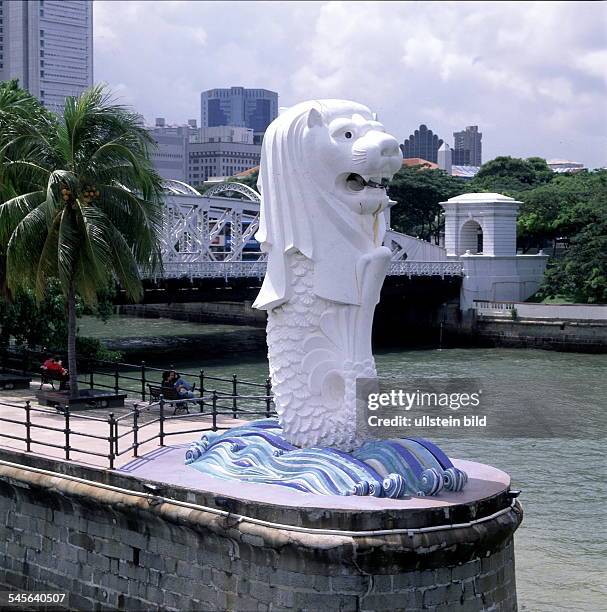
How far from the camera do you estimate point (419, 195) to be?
8094 cm

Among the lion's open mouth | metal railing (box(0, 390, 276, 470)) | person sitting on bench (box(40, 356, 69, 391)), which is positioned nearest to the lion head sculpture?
the lion's open mouth

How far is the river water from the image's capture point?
17.1 meters

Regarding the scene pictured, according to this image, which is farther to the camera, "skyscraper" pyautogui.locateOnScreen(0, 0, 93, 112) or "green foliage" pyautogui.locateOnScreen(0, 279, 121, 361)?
"skyscraper" pyautogui.locateOnScreen(0, 0, 93, 112)

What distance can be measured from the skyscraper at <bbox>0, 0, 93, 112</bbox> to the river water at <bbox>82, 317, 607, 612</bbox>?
115173mm

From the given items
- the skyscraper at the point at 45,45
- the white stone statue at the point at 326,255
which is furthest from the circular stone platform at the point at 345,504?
the skyscraper at the point at 45,45

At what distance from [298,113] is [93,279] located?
7668mm

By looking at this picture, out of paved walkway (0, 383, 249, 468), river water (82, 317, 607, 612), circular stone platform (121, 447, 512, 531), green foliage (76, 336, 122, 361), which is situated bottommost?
river water (82, 317, 607, 612)

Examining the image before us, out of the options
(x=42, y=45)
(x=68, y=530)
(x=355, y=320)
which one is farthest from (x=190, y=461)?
(x=42, y=45)

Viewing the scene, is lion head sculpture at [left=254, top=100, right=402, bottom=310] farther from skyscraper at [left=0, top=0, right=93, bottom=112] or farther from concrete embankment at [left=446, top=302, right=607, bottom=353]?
skyscraper at [left=0, top=0, right=93, bottom=112]

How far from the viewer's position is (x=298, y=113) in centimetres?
1478

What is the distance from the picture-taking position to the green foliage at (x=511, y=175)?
86.5 m

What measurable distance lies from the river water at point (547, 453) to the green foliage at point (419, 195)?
103 feet

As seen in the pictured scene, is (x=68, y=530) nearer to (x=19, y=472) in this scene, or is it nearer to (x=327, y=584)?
(x=19, y=472)

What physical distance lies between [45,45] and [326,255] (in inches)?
5798
